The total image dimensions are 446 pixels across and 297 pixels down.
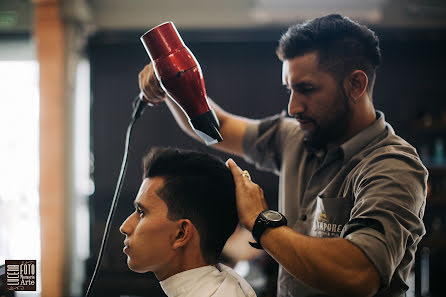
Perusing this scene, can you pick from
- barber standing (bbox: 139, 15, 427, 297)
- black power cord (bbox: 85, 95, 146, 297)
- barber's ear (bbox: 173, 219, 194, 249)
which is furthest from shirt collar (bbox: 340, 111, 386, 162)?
black power cord (bbox: 85, 95, 146, 297)

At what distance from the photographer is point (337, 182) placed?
1.24 m

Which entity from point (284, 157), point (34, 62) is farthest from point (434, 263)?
point (34, 62)

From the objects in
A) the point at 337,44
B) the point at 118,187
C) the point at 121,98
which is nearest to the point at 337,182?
the point at 337,44

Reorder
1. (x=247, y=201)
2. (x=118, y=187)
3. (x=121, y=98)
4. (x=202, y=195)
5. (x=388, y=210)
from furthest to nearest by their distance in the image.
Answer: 1. (x=121, y=98)
2. (x=118, y=187)
3. (x=202, y=195)
4. (x=247, y=201)
5. (x=388, y=210)

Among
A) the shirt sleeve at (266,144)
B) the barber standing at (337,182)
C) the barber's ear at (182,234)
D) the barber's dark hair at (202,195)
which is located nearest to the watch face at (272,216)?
the barber standing at (337,182)

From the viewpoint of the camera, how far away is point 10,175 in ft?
4.91

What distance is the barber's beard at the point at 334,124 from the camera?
3.96ft

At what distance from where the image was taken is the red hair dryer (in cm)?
112

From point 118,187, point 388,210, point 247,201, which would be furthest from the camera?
point 118,187

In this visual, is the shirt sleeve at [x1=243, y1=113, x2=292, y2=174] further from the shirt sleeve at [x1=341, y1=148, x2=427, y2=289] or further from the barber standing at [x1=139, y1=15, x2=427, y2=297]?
the shirt sleeve at [x1=341, y1=148, x2=427, y2=289]

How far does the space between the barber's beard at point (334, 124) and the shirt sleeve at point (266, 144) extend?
0.78 ft

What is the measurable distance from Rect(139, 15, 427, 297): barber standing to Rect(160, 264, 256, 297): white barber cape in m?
0.22

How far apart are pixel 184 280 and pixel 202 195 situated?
287mm

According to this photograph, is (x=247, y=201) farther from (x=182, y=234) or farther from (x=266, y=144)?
(x=266, y=144)
